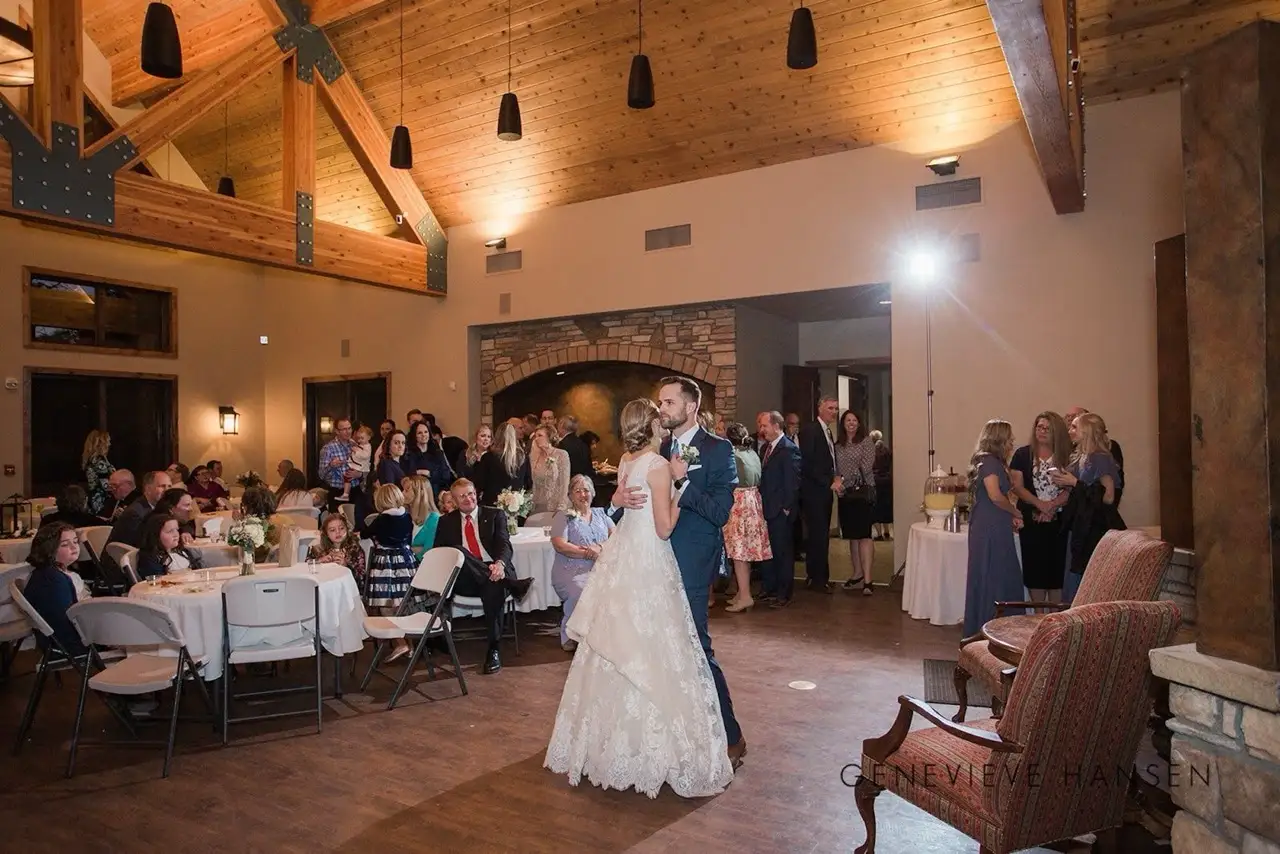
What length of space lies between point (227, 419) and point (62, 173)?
6414mm

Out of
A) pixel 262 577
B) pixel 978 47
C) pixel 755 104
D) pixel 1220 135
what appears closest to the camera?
pixel 1220 135

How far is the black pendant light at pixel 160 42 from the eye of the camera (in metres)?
5.36

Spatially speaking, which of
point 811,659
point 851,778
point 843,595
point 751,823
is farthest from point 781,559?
point 751,823

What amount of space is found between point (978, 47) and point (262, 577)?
22.0 ft

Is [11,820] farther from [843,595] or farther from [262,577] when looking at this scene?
[843,595]

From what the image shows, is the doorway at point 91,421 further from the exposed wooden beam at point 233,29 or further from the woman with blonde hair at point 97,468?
the exposed wooden beam at point 233,29

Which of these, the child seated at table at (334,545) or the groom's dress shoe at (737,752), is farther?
the child seated at table at (334,545)

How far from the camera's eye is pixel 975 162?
772cm

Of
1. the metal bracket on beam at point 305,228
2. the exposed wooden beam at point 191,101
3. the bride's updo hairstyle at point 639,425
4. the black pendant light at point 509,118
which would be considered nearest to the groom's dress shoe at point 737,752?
the bride's updo hairstyle at point 639,425

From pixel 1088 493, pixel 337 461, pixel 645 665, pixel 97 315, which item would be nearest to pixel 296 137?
pixel 337 461

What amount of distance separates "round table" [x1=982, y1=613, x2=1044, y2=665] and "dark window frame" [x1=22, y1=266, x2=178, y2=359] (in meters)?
11.7

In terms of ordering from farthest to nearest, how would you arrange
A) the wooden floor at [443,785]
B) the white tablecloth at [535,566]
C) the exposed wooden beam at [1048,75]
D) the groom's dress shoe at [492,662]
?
1. the white tablecloth at [535,566]
2. the groom's dress shoe at [492,662]
3. the exposed wooden beam at [1048,75]
4. the wooden floor at [443,785]

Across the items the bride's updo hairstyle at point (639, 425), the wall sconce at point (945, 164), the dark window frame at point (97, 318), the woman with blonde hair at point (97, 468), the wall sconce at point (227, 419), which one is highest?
the wall sconce at point (945, 164)

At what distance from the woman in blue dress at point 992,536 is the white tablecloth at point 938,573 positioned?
0.69 meters
